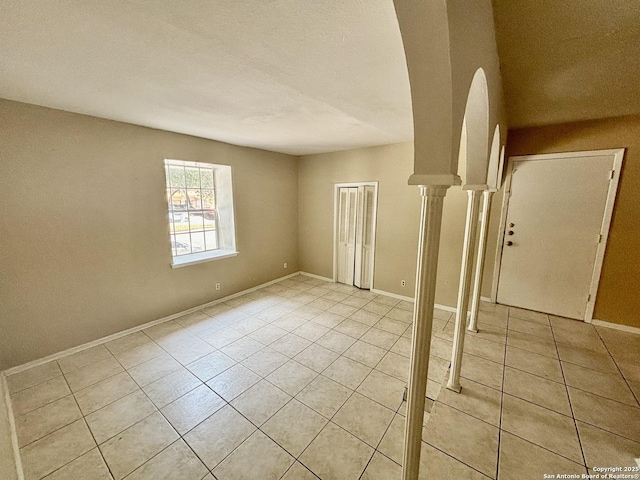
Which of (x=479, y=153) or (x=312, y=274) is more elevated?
(x=479, y=153)

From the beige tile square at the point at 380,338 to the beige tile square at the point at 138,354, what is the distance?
7.42 feet

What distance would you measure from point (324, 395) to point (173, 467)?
42.6 inches

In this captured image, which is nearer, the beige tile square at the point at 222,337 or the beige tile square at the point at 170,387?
the beige tile square at the point at 170,387

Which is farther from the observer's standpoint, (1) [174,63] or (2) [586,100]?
(2) [586,100]

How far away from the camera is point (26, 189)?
219cm

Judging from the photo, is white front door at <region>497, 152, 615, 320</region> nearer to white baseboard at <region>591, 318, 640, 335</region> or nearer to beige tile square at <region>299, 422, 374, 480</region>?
white baseboard at <region>591, 318, 640, 335</region>

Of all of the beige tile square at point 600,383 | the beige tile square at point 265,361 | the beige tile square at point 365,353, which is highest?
the beige tile square at point 600,383

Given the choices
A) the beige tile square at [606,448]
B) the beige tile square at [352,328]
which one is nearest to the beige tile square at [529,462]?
the beige tile square at [606,448]

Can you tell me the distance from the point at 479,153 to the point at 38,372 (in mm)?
4177

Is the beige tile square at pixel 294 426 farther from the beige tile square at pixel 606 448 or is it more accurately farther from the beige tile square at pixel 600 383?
the beige tile square at pixel 600 383

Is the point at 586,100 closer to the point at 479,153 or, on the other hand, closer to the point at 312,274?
the point at 479,153

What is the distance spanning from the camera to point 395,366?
236cm

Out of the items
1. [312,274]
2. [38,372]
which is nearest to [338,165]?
[312,274]

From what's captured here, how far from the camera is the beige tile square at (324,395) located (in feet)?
6.20
